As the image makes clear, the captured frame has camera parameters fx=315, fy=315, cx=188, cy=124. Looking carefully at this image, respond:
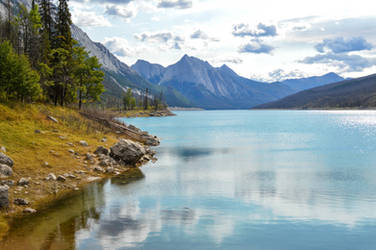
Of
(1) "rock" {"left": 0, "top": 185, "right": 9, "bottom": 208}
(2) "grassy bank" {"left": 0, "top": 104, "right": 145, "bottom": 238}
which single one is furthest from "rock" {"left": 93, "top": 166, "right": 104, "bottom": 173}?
(1) "rock" {"left": 0, "top": 185, "right": 9, "bottom": 208}

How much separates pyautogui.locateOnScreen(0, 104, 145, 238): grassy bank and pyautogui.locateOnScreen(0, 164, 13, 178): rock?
0.44 metres

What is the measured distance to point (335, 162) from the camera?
47.5 metres

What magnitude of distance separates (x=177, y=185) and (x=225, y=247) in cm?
1514

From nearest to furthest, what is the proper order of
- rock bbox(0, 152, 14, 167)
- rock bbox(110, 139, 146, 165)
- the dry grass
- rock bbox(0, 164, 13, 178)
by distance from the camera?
rock bbox(0, 164, 13, 178), the dry grass, rock bbox(0, 152, 14, 167), rock bbox(110, 139, 146, 165)

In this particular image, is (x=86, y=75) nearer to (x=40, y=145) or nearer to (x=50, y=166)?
(x=40, y=145)

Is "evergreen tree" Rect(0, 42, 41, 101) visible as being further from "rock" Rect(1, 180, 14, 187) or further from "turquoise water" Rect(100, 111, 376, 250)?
"rock" Rect(1, 180, 14, 187)

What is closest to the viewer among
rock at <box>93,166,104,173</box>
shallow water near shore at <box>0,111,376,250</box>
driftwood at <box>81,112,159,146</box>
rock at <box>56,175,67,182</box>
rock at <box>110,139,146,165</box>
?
shallow water near shore at <box>0,111,376,250</box>

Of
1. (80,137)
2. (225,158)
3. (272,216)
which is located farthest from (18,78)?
(272,216)

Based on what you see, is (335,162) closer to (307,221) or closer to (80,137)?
(307,221)

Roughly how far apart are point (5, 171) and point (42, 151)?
7.55 meters

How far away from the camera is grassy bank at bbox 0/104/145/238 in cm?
2570

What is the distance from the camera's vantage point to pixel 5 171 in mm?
26344

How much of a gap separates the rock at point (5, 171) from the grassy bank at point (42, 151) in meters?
0.44

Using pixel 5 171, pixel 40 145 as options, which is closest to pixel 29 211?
pixel 5 171
